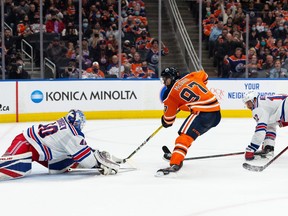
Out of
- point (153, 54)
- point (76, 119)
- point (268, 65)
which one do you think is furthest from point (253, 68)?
point (76, 119)

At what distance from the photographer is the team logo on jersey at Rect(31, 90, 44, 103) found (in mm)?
10625

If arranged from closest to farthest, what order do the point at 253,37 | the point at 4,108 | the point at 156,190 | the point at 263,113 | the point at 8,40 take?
1. the point at 156,190
2. the point at 263,113
3. the point at 4,108
4. the point at 8,40
5. the point at 253,37

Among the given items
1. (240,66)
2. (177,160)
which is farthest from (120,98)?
(177,160)

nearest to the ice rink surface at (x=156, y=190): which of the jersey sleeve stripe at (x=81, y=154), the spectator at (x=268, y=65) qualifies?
the jersey sleeve stripe at (x=81, y=154)

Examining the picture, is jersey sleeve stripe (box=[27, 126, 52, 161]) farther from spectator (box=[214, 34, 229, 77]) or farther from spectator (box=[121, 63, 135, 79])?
spectator (box=[214, 34, 229, 77])

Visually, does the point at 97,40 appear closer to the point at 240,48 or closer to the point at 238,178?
the point at 240,48

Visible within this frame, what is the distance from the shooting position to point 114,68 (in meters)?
11.4

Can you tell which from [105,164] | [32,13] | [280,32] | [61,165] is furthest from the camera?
[280,32]

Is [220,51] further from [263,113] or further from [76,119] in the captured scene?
[76,119]

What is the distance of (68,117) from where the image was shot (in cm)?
554

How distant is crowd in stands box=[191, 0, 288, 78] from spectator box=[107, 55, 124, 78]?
73.8 inches

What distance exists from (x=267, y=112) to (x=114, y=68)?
526 centimetres

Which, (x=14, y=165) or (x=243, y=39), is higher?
(x=243, y=39)

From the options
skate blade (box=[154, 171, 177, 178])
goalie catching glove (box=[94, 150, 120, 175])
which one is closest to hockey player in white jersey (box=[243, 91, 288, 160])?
skate blade (box=[154, 171, 177, 178])
